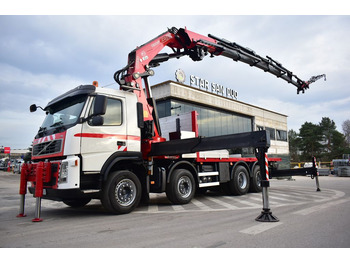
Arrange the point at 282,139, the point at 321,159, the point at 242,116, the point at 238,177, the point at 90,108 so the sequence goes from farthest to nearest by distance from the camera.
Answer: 1. the point at 321,159
2. the point at 282,139
3. the point at 242,116
4. the point at 238,177
5. the point at 90,108

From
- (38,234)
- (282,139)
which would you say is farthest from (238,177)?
(282,139)

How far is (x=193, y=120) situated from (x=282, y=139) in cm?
3547

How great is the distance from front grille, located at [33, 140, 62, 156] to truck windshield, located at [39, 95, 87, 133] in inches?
14.3

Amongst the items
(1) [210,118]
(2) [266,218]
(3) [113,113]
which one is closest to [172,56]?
(3) [113,113]

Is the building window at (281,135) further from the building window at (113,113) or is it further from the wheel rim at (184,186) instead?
the building window at (113,113)

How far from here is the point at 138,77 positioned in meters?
7.36

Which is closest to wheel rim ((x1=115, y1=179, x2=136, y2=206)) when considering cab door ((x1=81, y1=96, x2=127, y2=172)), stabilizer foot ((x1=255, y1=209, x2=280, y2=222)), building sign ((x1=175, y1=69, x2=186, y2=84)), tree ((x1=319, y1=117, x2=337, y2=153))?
cab door ((x1=81, y1=96, x2=127, y2=172))

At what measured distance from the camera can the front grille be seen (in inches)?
230

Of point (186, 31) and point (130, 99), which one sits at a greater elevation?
point (186, 31)

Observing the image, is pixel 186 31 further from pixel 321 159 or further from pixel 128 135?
pixel 321 159

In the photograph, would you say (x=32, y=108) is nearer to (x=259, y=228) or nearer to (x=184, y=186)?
(x=184, y=186)

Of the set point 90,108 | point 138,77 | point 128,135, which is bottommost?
point 128,135

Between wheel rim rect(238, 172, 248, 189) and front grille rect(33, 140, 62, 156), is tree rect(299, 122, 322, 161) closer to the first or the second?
wheel rim rect(238, 172, 248, 189)

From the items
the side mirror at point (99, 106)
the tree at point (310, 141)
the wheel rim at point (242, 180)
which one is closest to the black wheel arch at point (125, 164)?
the side mirror at point (99, 106)
